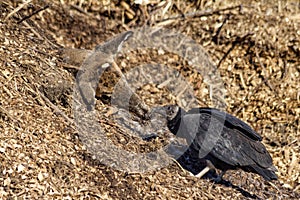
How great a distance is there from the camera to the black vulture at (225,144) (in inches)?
209

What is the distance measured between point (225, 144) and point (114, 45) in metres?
2.17

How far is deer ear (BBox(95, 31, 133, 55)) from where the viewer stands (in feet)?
21.8

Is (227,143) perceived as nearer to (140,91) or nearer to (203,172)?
(203,172)

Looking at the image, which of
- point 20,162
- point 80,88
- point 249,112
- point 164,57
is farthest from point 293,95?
point 20,162

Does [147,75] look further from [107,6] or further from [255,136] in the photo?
[255,136]

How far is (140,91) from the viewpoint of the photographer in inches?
260

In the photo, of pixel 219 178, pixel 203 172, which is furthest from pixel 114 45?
pixel 219 178

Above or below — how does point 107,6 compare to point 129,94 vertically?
above

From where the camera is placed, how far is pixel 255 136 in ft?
17.9

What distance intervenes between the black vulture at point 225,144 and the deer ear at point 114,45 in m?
1.56

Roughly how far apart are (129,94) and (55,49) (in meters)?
0.98

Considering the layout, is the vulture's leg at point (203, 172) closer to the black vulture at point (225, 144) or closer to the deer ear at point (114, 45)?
the black vulture at point (225, 144)

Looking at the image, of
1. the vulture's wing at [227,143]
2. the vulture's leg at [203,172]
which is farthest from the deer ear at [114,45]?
the vulture's leg at [203,172]

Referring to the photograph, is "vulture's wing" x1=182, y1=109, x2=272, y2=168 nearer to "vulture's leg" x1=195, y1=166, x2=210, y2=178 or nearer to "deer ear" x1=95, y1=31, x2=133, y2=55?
"vulture's leg" x1=195, y1=166, x2=210, y2=178
